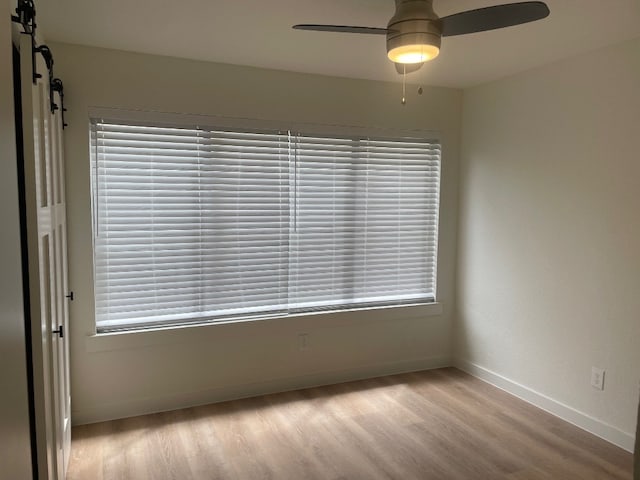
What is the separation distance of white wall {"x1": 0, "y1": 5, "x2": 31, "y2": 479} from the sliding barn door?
281 millimetres

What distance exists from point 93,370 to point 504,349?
9.44ft

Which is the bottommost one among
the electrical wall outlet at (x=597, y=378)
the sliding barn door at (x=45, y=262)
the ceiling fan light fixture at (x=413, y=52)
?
the electrical wall outlet at (x=597, y=378)

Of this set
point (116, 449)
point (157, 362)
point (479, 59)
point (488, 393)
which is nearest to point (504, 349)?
point (488, 393)

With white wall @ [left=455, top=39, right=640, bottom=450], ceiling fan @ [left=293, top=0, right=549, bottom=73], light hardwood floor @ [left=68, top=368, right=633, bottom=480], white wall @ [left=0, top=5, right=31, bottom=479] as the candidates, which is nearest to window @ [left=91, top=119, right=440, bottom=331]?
white wall @ [left=455, top=39, right=640, bottom=450]

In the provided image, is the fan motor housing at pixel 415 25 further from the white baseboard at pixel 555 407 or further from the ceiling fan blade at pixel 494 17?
the white baseboard at pixel 555 407

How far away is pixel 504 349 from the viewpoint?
3588mm

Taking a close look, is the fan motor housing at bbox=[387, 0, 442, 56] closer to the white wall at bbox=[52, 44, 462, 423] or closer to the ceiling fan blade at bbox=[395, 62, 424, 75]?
the ceiling fan blade at bbox=[395, 62, 424, 75]

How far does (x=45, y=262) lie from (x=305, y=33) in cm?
171

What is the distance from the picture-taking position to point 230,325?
3275mm

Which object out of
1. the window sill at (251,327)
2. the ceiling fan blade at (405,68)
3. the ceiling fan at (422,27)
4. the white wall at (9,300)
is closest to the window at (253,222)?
the window sill at (251,327)

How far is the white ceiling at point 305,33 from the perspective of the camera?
2.20m

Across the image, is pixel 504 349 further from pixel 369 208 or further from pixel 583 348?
pixel 369 208

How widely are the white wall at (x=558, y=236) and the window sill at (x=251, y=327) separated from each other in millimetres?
592

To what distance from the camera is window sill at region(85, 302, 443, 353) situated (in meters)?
3.00
